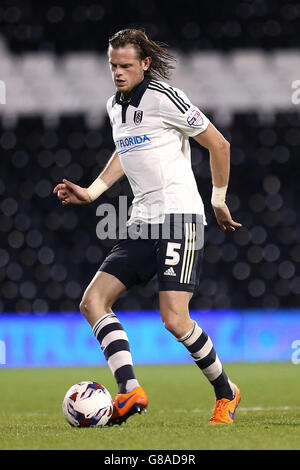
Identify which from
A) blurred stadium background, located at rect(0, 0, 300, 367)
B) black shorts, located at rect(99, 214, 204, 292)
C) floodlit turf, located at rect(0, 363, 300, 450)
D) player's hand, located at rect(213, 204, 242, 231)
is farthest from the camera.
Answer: blurred stadium background, located at rect(0, 0, 300, 367)

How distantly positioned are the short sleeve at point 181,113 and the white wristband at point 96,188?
482 mm

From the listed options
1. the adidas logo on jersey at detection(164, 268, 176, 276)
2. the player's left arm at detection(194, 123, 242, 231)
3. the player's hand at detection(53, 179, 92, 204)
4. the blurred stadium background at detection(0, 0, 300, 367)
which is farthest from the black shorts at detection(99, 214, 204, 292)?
the blurred stadium background at detection(0, 0, 300, 367)

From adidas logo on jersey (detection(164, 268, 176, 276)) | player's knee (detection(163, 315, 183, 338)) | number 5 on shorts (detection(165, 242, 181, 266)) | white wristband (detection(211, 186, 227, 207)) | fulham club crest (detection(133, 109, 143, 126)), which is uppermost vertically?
fulham club crest (detection(133, 109, 143, 126))

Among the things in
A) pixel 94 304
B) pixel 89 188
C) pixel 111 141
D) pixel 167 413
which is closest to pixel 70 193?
pixel 89 188

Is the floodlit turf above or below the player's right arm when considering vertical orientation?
below

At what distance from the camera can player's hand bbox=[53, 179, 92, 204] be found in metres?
3.83

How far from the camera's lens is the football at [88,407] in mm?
3598

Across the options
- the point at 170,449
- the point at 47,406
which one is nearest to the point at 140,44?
the point at 170,449

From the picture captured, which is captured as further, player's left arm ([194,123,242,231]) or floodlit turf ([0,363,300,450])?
player's left arm ([194,123,242,231])

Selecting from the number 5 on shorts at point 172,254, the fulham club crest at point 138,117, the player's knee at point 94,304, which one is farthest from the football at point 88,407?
the fulham club crest at point 138,117

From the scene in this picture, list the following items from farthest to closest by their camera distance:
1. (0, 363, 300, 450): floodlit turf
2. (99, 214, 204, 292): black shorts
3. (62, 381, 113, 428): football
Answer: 1. (99, 214, 204, 292): black shorts
2. (62, 381, 113, 428): football
3. (0, 363, 300, 450): floodlit turf

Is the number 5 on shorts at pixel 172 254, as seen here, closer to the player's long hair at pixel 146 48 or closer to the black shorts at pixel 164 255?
the black shorts at pixel 164 255

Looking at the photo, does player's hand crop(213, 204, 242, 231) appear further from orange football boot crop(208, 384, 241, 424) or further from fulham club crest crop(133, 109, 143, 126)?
orange football boot crop(208, 384, 241, 424)
